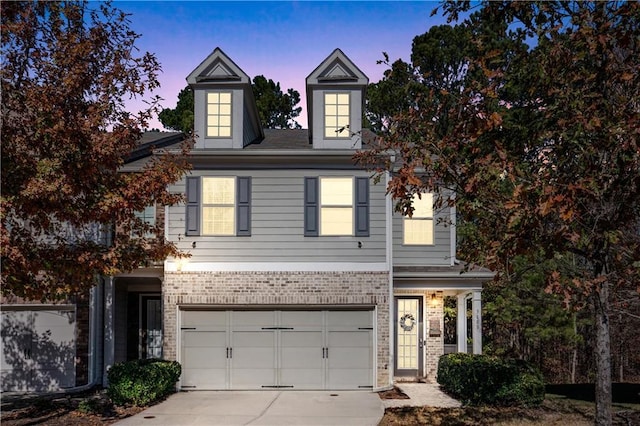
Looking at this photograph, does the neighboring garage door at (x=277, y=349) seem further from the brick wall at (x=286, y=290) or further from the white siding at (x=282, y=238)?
the white siding at (x=282, y=238)

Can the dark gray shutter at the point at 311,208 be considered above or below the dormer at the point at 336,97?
below

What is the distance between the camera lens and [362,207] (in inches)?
600

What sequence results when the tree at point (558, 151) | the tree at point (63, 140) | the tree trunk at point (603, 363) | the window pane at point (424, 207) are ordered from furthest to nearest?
the window pane at point (424, 207), the tree at point (63, 140), the tree trunk at point (603, 363), the tree at point (558, 151)

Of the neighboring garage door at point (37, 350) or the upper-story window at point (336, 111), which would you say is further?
the upper-story window at point (336, 111)

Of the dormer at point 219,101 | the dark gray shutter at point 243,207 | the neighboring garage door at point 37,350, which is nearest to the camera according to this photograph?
the dark gray shutter at point 243,207

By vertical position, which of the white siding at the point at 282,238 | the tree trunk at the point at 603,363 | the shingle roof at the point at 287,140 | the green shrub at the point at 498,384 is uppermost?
the shingle roof at the point at 287,140

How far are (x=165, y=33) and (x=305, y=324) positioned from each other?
7.47m

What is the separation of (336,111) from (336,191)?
6.68 ft

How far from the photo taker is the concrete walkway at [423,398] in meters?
13.2

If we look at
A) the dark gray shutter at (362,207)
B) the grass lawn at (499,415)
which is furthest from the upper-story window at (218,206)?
the grass lawn at (499,415)

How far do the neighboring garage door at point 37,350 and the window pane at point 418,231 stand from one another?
351 inches

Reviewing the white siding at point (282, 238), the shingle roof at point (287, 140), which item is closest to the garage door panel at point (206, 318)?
the white siding at point (282, 238)

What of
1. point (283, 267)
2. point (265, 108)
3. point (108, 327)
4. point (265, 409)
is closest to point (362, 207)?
point (283, 267)

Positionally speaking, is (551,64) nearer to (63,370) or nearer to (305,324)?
(305,324)
